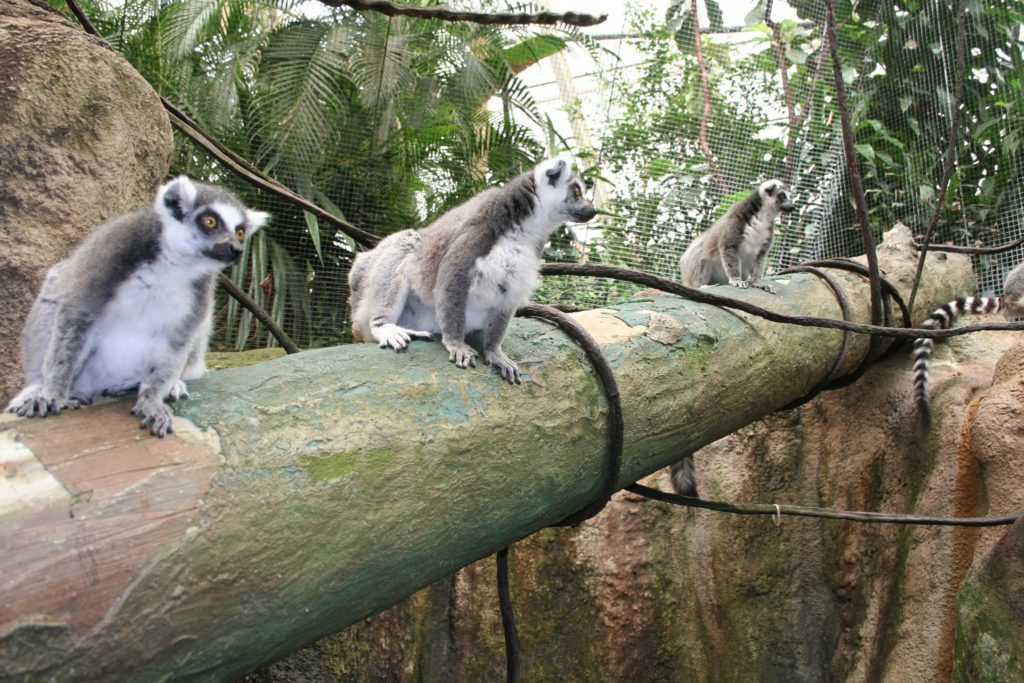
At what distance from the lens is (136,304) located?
2.46 m

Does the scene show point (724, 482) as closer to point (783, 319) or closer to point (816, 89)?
point (783, 319)

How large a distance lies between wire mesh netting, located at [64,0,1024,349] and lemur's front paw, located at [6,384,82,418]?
15.6ft

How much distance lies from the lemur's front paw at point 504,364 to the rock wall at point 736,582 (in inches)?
98.5

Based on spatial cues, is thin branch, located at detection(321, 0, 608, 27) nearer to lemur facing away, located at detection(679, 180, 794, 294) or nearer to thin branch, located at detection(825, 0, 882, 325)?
thin branch, located at detection(825, 0, 882, 325)

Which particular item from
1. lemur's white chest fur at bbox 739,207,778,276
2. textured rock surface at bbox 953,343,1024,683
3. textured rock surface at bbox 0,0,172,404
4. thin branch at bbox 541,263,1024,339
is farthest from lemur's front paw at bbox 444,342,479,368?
lemur's white chest fur at bbox 739,207,778,276

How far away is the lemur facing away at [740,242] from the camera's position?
20.4 ft

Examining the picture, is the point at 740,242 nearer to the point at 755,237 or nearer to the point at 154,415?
the point at 755,237

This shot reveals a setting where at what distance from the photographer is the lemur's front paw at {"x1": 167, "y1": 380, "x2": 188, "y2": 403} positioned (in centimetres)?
219

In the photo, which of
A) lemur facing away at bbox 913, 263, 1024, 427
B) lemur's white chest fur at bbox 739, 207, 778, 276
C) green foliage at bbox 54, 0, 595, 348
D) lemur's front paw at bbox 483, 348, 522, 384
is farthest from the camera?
green foliage at bbox 54, 0, 595, 348

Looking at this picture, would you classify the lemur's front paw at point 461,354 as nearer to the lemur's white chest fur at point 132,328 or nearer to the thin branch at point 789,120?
the lemur's white chest fur at point 132,328

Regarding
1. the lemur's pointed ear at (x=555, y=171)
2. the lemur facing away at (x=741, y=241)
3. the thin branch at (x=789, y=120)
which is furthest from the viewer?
the thin branch at (x=789, y=120)

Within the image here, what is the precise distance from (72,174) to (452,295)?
81.5 inches

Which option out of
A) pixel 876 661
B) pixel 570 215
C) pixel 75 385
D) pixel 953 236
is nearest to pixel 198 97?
pixel 570 215

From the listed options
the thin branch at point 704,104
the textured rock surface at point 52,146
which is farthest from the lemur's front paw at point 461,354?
the thin branch at point 704,104
